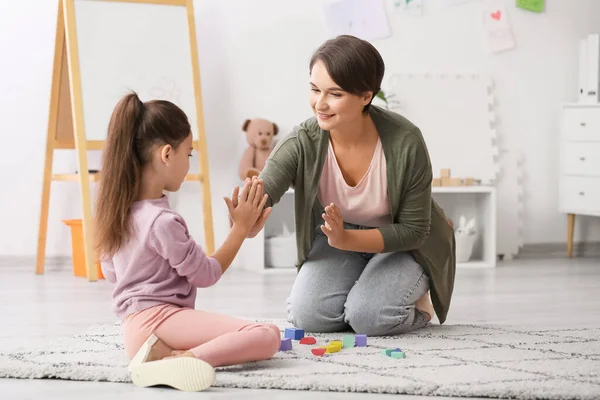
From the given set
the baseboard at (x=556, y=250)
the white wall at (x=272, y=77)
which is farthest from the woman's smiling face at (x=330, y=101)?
the baseboard at (x=556, y=250)

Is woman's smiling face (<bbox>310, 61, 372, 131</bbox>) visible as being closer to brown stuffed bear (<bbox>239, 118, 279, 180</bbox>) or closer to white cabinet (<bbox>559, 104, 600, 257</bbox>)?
brown stuffed bear (<bbox>239, 118, 279, 180</bbox>)

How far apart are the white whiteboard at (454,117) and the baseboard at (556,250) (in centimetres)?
39

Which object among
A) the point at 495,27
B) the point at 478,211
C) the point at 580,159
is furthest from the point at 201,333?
the point at 495,27

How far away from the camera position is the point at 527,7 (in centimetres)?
404

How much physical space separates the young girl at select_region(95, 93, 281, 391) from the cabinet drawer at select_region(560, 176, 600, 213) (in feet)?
8.40

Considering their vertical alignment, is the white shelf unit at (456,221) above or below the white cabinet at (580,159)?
below

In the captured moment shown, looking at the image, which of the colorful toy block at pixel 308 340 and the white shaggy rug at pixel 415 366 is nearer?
the white shaggy rug at pixel 415 366

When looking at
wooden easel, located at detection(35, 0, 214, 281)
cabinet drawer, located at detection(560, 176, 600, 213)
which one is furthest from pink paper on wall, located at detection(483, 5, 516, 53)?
wooden easel, located at detection(35, 0, 214, 281)

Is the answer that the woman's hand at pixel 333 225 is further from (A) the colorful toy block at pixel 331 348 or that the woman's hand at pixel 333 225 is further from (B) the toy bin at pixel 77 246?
(B) the toy bin at pixel 77 246

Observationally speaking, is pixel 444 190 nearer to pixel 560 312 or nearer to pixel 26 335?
pixel 560 312

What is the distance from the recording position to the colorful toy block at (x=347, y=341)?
6.31 ft

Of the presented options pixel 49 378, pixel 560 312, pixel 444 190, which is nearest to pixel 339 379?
pixel 49 378

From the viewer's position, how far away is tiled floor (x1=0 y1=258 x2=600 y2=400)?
1.54m

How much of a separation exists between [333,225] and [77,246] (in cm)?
189
